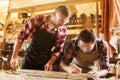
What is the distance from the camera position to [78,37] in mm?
2426

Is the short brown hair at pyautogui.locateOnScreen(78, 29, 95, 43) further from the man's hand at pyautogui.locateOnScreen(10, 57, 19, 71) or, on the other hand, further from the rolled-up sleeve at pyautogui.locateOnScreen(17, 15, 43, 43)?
the man's hand at pyautogui.locateOnScreen(10, 57, 19, 71)

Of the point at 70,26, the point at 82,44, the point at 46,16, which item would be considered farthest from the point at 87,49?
the point at 46,16

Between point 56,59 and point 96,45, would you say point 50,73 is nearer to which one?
point 56,59

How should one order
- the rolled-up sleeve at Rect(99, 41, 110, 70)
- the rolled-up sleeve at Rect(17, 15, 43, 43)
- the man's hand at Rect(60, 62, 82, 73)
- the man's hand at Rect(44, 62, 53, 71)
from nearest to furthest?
the rolled-up sleeve at Rect(99, 41, 110, 70) → the man's hand at Rect(60, 62, 82, 73) → the man's hand at Rect(44, 62, 53, 71) → the rolled-up sleeve at Rect(17, 15, 43, 43)

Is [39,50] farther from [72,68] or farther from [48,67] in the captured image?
[72,68]

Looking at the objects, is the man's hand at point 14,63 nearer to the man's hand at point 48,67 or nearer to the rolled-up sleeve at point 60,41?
the man's hand at point 48,67

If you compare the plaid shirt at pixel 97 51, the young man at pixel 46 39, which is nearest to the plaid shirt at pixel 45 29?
the young man at pixel 46 39

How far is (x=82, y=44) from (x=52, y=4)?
0.78 meters

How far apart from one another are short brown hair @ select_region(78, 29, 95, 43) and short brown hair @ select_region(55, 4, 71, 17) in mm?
321

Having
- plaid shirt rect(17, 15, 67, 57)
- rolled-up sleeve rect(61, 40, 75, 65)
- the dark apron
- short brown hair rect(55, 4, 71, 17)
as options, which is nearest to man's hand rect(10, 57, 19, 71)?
the dark apron

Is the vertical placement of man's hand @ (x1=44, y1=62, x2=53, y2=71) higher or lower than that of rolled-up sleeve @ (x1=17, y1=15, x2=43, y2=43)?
lower

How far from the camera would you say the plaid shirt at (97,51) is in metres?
2.26

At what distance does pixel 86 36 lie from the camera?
2.37 m

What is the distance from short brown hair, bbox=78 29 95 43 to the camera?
7.61 ft
